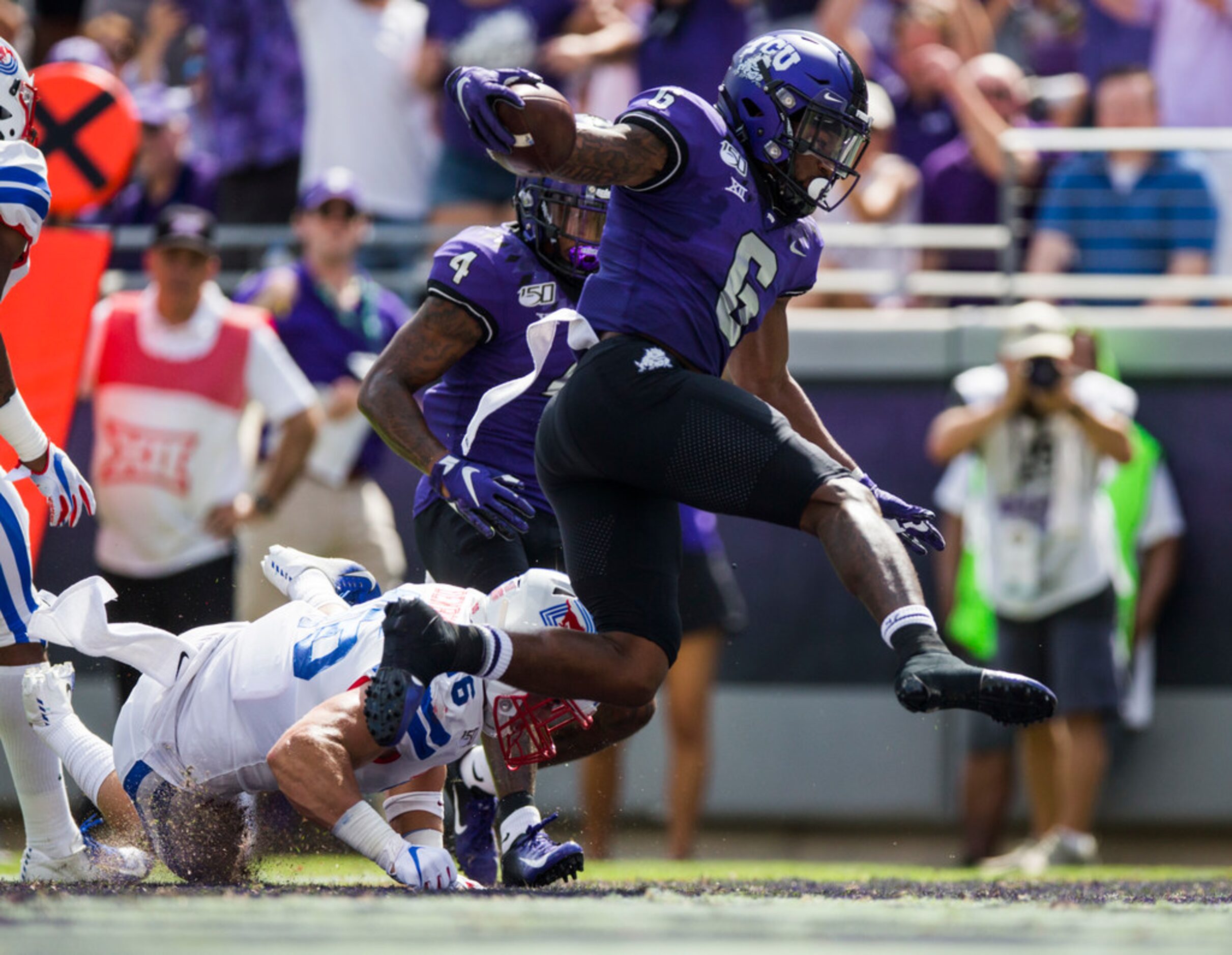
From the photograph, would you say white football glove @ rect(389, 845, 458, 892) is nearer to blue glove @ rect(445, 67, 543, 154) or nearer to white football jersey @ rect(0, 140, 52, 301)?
blue glove @ rect(445, 67, 543, 154)

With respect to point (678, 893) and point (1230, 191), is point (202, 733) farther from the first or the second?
point (1230, 191)

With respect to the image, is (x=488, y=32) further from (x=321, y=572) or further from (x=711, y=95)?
(x=321, y=572)

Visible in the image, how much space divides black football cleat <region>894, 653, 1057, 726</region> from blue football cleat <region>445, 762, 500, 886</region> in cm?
173

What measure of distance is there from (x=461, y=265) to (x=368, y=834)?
165 cm

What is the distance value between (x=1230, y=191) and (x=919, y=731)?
2.70 metres

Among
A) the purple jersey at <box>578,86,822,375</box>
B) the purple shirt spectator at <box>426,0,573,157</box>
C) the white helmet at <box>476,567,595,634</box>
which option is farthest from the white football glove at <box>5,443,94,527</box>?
the purple shirt spectator at <box>426,0,573,157</box>

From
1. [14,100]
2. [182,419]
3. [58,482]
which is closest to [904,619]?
[58,482]

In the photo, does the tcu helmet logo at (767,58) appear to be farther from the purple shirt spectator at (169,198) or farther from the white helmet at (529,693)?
the purple shirt spectator at (169,198)

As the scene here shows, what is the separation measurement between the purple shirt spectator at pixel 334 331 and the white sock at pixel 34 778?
123 inches

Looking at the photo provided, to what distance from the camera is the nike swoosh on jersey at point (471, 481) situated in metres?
4.65

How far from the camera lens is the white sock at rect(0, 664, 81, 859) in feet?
15.6

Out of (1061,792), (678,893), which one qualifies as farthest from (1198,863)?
(678,893)

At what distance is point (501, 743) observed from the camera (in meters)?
4.54

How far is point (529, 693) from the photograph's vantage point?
4.38 meters
